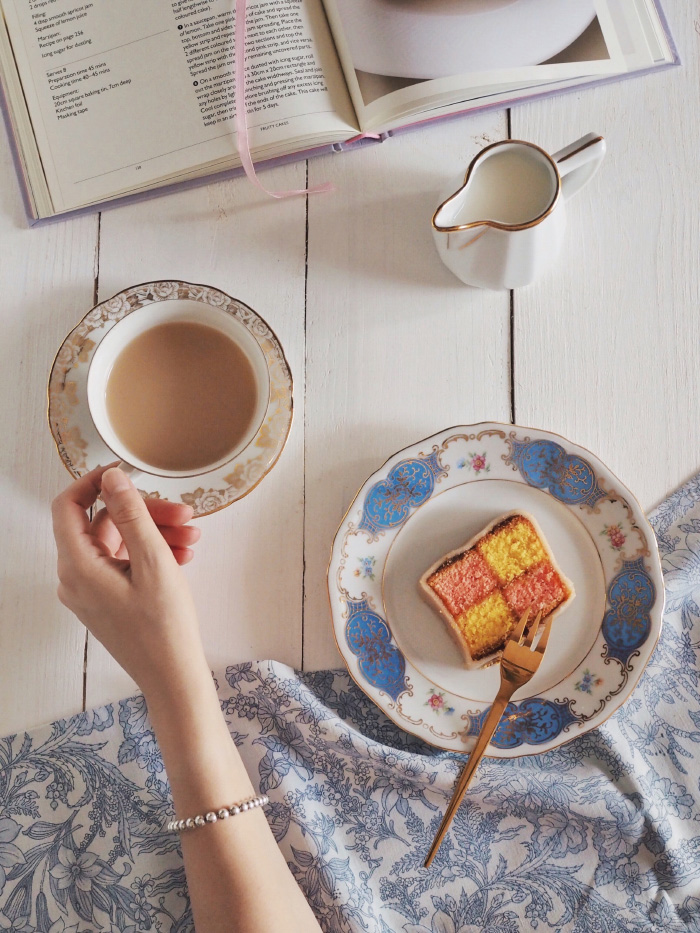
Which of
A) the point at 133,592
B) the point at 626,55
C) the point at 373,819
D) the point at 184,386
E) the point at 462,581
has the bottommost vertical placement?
the point at 373,819

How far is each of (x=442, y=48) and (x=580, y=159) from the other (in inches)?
9.8

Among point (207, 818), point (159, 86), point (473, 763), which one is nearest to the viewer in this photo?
point (207, 818)

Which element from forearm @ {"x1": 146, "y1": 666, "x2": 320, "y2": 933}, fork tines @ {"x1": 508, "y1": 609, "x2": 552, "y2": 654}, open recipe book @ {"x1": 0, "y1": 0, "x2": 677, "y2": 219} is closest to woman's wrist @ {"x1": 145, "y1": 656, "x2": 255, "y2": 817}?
forearm @ {"x1": 146, "y1": 666, "x2": 320, "y2": 933}

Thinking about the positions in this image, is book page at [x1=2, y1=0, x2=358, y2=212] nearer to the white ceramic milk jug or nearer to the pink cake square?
the white ceramic milk jug

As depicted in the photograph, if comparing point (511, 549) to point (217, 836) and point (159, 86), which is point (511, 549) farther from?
point (159, 86)

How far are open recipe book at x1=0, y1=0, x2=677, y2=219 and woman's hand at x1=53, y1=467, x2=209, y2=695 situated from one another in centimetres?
47

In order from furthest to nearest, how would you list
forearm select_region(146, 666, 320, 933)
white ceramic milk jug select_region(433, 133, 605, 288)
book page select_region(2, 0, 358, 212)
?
book page select_region(2, 0, 358, 212)
white ceramic milk jug select_region(433, 133, 605, 288)
forearm select_region(146, 666, 320, 933)

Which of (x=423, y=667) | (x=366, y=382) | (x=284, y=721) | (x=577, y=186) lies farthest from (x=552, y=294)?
(x=284, y=721)

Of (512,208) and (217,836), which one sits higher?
(512,208)

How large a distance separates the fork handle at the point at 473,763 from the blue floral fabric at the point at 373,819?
0.10 feet

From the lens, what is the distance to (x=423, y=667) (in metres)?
0.98

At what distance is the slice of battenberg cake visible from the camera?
97cm

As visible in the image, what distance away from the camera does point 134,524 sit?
2.66ft

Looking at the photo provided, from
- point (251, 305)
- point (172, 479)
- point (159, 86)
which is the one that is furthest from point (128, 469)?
point (159, 86)
